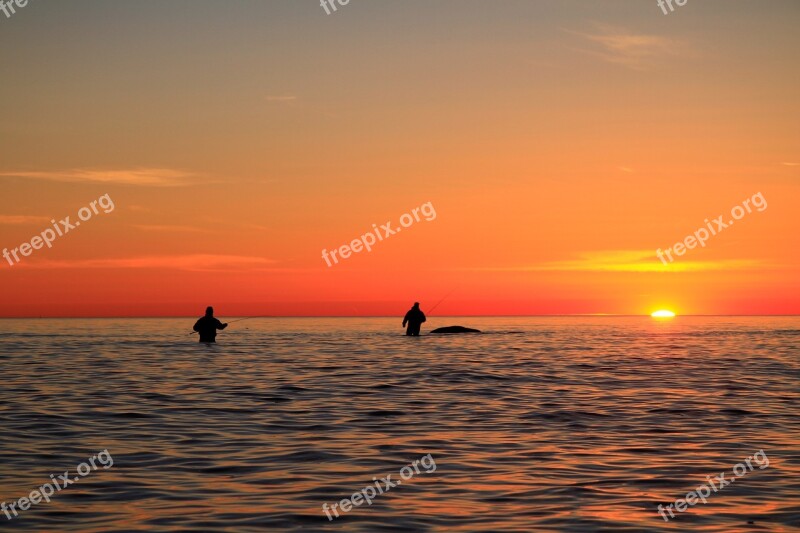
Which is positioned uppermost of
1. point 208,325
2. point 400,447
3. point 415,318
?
point 415,318

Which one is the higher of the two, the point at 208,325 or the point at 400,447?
the point at 208,325

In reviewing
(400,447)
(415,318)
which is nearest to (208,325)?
(415,318)

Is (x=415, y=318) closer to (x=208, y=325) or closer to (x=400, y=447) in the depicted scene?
(x=208, y=325)

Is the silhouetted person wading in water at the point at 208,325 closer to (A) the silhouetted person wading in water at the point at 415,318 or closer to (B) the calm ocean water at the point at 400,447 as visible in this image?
(A) the silhouetted person wading in water at the point at 415,318

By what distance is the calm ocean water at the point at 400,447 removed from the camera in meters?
9.34

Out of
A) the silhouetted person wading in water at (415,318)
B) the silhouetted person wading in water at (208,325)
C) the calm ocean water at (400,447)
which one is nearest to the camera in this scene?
the calm ocean water at (400,447)

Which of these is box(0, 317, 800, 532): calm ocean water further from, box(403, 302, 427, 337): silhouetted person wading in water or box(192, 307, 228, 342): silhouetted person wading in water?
box(403, 302, 427, 337): silhouetted person wading in water

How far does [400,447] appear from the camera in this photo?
44.7 feet

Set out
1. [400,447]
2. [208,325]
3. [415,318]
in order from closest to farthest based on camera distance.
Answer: [400,447]
[208,325]
[415,318]

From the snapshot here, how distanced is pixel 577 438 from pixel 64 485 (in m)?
7.97

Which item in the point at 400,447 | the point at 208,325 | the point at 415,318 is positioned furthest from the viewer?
the point at 415,318

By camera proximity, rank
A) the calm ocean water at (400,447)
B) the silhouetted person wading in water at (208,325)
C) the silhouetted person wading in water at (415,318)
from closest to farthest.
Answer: the calm ocean water at (400,447) < the silhouetted person wading in water at (208,325) < the silhouetted person wading in water at (415,318)

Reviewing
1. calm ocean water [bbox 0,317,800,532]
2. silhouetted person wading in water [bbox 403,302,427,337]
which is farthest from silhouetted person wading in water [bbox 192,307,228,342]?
calm ocean water [bbox 0,317,800,532]

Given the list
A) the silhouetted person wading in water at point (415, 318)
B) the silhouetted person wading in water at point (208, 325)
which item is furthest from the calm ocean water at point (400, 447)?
the silhouetted person wading in water at point (415, 318)
